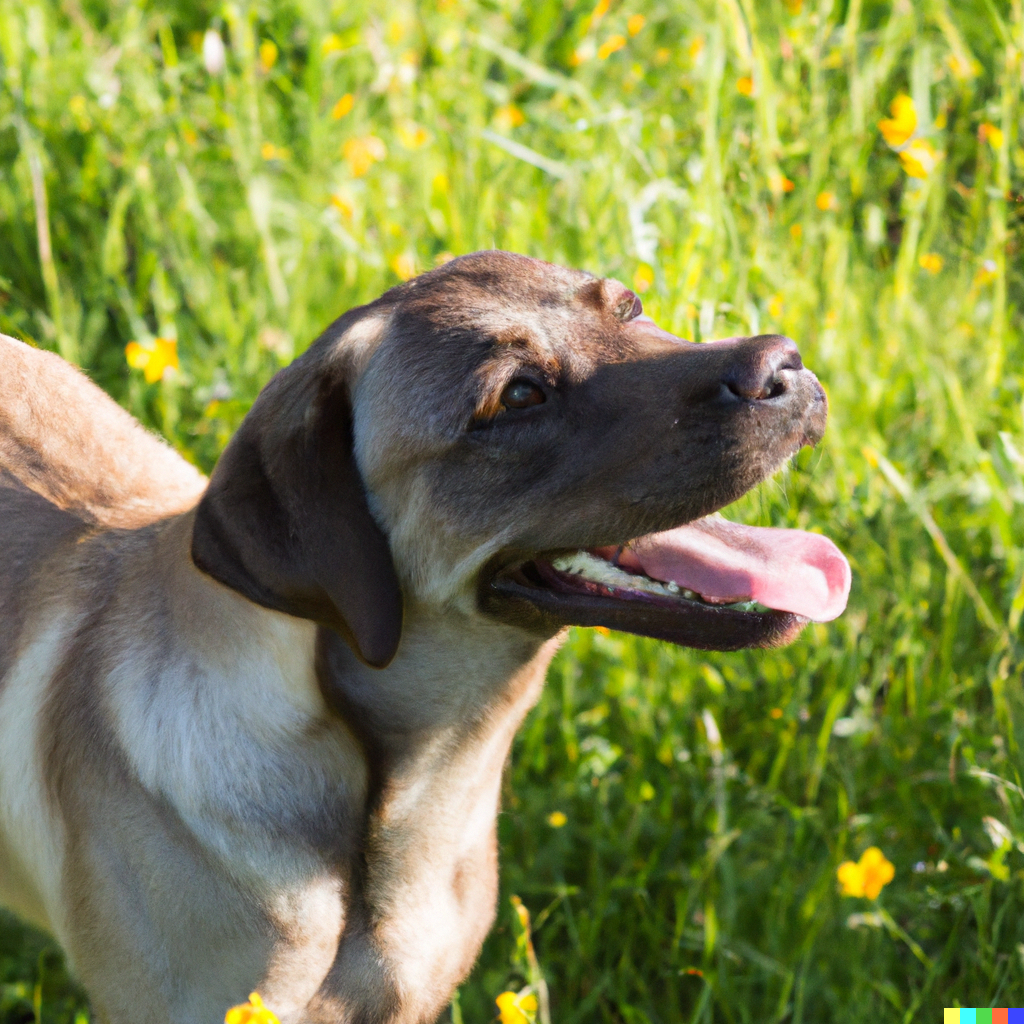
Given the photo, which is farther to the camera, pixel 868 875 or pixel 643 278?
pixel 643 278

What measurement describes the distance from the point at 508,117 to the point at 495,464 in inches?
A: 112

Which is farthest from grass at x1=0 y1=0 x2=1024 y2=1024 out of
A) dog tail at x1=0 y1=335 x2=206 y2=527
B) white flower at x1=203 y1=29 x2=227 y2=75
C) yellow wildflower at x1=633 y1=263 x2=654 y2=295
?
dog tail at x1=0 y1=335 x2=206 y2=527

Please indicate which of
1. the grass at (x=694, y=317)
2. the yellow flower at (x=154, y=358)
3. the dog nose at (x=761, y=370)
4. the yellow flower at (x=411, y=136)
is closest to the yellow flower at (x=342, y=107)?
the grass at (x=694, y=317)

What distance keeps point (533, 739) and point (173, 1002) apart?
1.32 meters

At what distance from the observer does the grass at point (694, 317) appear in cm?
289

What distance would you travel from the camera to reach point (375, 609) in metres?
→ 2.06

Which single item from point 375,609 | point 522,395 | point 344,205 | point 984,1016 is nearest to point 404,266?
point 344,205

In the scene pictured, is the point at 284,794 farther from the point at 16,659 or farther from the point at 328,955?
the point at 16,659

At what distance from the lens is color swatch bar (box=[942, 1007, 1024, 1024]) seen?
250 centimetres

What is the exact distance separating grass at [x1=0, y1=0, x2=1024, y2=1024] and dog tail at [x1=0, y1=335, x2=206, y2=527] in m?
0.40

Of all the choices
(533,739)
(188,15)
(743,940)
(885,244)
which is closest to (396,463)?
(533,739)

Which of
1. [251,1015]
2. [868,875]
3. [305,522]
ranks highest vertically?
[305,522]

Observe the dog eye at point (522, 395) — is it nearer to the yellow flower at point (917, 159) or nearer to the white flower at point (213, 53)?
the yellow flower at point (917, 159)

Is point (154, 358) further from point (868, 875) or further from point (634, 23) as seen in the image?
point (634, 23)
